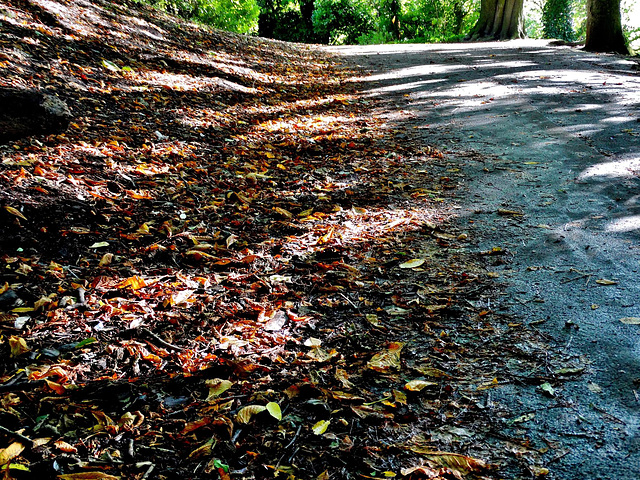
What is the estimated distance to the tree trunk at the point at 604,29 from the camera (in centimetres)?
1006

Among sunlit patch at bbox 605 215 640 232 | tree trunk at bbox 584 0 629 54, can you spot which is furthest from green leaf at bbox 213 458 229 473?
tree trunk at bbox 584 0 629 54

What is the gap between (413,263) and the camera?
2.77m

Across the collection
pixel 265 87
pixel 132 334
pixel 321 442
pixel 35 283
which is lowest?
pixel 321 442

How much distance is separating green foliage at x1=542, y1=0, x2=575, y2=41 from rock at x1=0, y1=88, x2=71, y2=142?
19278mm

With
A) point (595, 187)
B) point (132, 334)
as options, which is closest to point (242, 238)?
point (132, 334)

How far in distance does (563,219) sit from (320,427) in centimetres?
245

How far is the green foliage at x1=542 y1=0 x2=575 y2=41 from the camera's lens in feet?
56.3

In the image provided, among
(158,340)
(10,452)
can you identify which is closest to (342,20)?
(158,340)

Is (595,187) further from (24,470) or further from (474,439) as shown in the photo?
(24,470)

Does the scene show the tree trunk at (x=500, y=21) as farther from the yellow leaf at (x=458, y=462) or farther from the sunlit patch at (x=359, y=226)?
the yellow leaf at (x=458, y=462)

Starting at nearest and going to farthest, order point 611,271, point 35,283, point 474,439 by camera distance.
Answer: point 474,439 < point 35,283 < point 611,271

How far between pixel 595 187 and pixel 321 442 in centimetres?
324

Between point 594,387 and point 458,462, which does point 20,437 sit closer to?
point 458,462

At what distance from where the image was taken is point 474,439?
1613 mm
